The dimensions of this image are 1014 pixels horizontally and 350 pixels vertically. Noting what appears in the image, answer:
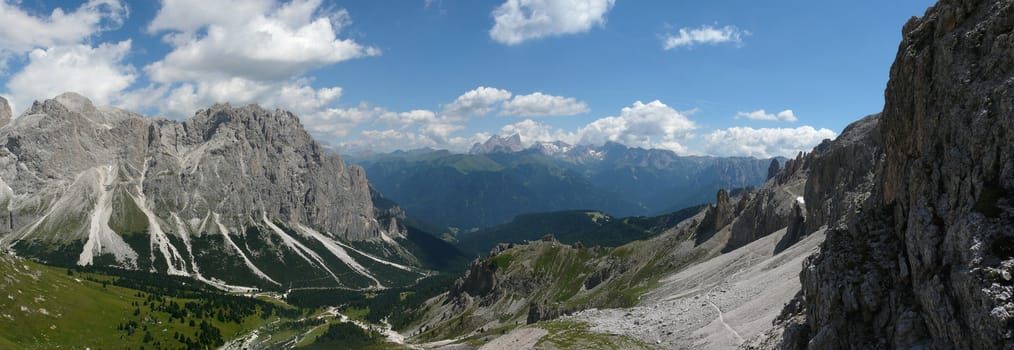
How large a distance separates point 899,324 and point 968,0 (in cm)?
2182

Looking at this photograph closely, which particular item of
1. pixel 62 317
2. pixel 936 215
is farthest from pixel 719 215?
pixel 62 317

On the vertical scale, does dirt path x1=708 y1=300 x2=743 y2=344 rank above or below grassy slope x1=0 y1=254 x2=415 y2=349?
above

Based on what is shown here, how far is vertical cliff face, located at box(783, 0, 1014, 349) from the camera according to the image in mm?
30000

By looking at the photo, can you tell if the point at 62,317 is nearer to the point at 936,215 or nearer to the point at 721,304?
the point at 721,304

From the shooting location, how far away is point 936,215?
1400 inches

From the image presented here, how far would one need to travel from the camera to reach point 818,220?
375 ft

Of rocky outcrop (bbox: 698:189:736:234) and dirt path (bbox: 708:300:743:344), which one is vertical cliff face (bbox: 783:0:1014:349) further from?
rocky outcrop (bbox: 698:189:736:234)

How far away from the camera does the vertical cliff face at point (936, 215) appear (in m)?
30.0

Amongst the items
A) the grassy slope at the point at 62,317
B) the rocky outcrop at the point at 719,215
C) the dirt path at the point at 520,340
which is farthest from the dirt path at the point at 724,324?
the grassy slope at the point at 62,317

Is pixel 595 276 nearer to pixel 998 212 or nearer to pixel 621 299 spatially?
pixel 621 299

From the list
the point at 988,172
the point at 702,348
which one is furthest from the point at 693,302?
the point at 988,172

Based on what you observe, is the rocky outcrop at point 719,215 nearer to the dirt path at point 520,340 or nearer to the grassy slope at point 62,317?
the dirt path at point 520,340

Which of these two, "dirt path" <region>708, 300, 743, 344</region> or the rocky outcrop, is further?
the rocky outcrop

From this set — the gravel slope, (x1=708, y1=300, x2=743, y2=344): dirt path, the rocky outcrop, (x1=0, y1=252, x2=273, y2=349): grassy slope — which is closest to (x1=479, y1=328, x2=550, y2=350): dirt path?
the gravel slope
